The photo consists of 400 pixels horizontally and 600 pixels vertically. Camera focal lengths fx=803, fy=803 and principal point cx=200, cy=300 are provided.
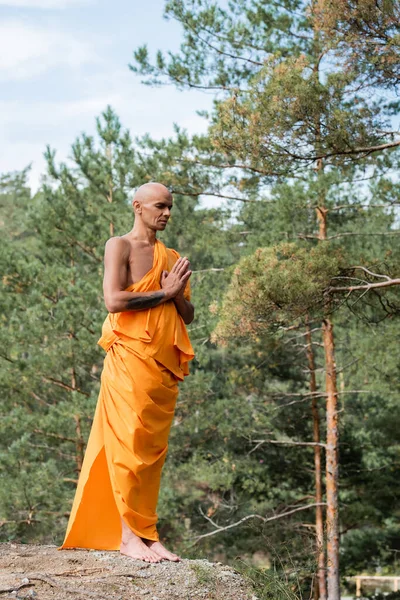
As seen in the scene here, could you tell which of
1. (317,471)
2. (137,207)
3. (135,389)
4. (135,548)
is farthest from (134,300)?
(317,471)

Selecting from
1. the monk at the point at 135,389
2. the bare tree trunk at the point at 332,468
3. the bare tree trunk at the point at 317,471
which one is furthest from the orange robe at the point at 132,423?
the bare tree trunk at the point at 317,471

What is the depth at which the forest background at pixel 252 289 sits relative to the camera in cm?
755

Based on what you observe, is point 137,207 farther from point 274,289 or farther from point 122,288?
point 274,289

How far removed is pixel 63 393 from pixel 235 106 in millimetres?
6962

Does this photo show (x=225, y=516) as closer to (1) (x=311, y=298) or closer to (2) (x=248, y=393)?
(2) (x=248, y=393)

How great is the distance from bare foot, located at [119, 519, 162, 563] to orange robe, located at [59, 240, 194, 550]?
0.04m

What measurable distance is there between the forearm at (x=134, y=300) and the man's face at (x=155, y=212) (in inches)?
17.4

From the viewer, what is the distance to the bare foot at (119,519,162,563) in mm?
4641

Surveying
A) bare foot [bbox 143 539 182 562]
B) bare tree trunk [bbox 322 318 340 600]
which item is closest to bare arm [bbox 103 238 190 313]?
bare foot [bbox 143 539 182 562]

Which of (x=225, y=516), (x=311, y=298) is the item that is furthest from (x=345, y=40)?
(x=225, y=516)

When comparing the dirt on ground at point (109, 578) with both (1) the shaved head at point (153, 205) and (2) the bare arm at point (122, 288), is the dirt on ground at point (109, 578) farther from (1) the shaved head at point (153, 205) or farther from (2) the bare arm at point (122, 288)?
(1) the shaved head at point (153, 205)

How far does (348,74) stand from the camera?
7.48 meters

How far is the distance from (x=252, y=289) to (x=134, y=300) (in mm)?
3191

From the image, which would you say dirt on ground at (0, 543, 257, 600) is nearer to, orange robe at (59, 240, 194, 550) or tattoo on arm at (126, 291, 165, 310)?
orange robe at (59, 240, 194, 550)
